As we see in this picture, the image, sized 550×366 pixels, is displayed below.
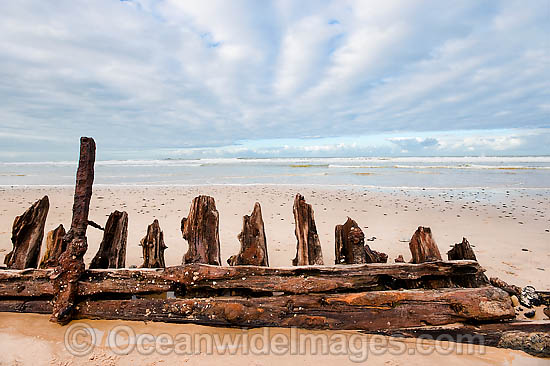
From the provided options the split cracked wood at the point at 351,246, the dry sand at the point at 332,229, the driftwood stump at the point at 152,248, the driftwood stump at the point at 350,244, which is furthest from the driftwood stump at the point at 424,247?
the driftwood stump at the point at 152,248

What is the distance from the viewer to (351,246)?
3527 mm

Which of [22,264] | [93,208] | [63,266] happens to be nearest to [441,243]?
[63,266]

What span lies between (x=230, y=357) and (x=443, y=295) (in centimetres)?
204

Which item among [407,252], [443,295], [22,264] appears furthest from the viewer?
[407,252]

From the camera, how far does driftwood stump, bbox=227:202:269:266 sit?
3498 mm

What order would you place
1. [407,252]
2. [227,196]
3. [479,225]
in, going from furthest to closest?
[227,196], [479,225], [407,252]

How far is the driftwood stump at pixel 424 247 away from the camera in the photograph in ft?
11.8

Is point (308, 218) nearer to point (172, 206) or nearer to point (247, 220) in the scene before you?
point (247, 220)

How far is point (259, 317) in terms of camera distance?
3010mm

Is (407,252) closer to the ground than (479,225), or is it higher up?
closer to the ground

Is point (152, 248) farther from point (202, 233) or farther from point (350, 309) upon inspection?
point (350, 309)

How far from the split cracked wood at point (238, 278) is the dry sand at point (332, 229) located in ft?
1.12

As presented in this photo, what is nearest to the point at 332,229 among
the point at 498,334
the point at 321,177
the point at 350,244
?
the point at 350,244

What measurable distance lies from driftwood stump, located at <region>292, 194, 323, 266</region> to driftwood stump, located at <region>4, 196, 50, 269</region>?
3.12 meters
